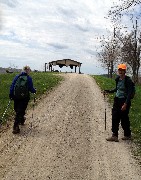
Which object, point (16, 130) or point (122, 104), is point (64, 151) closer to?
point (16, 130)

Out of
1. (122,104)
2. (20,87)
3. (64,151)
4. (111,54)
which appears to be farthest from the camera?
(111,54)

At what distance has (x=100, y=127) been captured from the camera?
12.9 meters

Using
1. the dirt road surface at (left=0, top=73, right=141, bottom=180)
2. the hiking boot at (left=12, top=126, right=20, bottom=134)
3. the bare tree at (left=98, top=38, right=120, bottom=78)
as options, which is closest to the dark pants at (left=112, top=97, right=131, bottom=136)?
the dirt road surface at (left=0, top=73, right=141, bottom=180)

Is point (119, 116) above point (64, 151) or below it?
above

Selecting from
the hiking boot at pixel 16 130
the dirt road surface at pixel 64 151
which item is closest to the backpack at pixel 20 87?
the hiking boot at pixel 16 130

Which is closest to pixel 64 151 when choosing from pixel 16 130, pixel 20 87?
pixel 16 130

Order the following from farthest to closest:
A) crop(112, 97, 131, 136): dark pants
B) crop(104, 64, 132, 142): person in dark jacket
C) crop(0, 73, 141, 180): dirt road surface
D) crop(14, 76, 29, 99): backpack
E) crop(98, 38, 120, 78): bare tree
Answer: crop(98, 38, 120, 78): bare tree
crop(14, 76, 29, 99): backpack
crop(112, 97, 131, 136): dark pants
crop(104, 64, 132, 142): person in dark jacket
crop(0, 73, 141, 180): dirt road surface

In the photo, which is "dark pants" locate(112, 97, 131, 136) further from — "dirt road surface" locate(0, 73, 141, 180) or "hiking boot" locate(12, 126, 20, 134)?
"hiking boot" locate(12, 126, 20, 134)

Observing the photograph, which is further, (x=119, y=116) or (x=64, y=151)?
(x=119, y=116)

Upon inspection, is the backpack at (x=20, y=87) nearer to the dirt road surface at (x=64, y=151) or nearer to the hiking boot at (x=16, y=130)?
the hiking boot at (x=16, y=130)

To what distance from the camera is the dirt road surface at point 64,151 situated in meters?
8.16

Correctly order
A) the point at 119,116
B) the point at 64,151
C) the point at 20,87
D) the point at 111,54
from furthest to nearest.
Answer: the point at 111,54 < the point at 20,87 < the point at 119,116 < the point at 64,151

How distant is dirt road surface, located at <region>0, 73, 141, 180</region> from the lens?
8164 millimetres

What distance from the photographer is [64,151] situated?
970 centimetres
